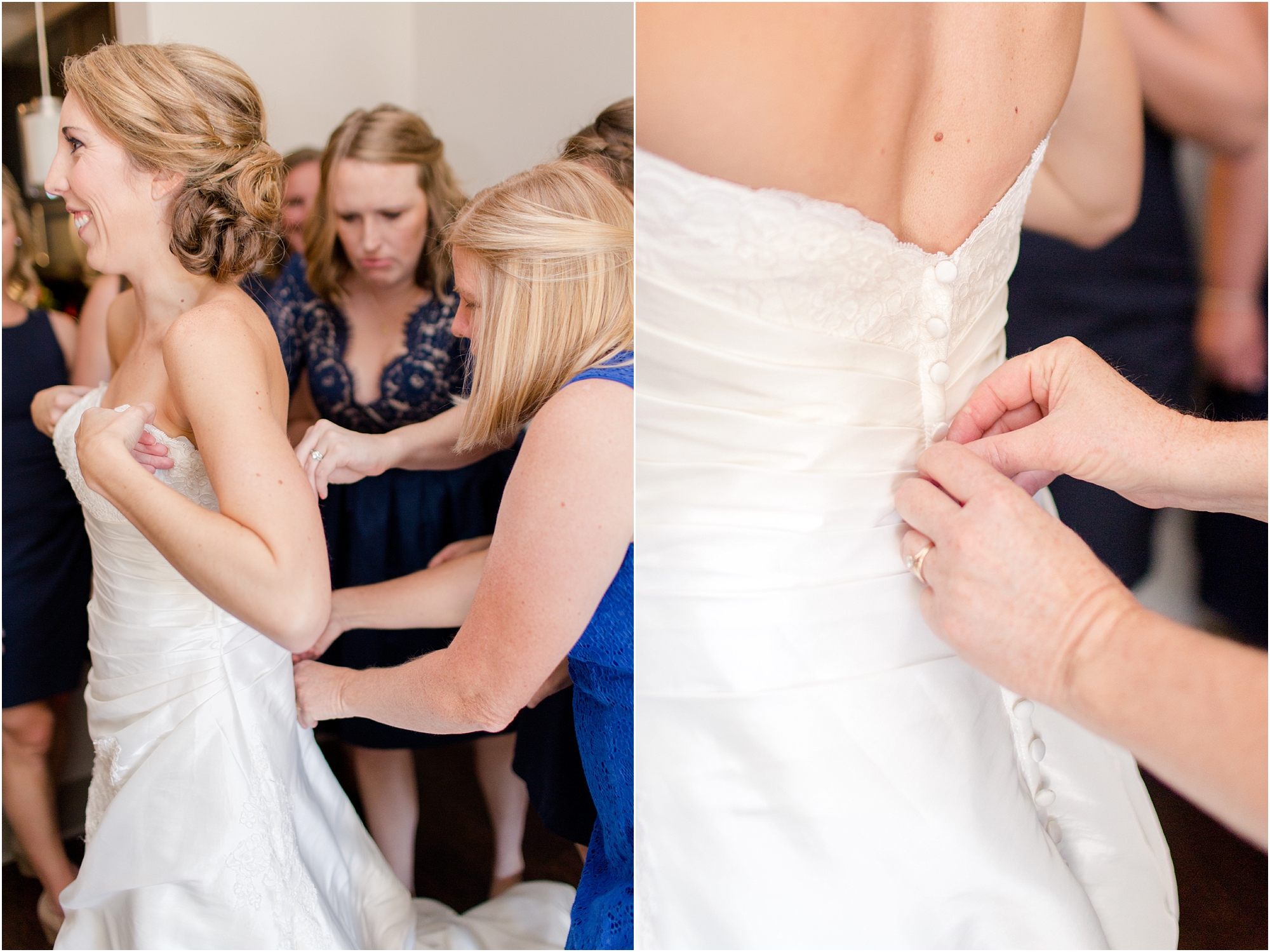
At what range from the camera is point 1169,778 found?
1.99 ft

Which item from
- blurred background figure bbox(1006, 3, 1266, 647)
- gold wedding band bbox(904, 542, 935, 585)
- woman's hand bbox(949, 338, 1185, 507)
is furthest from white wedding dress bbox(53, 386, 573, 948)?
blurred background figure bbox(1006, 3, 1266, 647)

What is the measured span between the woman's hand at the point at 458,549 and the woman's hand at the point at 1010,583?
486mm

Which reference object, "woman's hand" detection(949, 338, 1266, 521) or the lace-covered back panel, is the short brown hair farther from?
"woman's hand" detection(949, 338, 1266, 521)

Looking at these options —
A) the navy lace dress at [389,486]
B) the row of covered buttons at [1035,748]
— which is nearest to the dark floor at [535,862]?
the navy lace dress at [389,486]

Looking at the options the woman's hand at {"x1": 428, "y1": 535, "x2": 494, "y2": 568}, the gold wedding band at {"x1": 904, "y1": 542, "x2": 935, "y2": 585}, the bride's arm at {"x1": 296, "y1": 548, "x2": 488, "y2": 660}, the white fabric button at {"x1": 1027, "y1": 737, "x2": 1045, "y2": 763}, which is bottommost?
the white fabric button at {"x1": 1027, "y1": 737, "x2": 1045, "y2": 763}

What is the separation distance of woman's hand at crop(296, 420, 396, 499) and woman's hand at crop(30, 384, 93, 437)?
0.27 metres

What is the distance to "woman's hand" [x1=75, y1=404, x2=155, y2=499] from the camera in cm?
72

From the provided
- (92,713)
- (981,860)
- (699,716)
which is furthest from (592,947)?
(92,713)

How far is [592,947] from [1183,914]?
0.72 meters

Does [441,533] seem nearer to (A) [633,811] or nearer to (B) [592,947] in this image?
(A) [633,811]

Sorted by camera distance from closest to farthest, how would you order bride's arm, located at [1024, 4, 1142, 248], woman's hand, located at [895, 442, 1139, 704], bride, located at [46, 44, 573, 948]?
1. woman's hand, located at [895, 442, 1139, 704]
2. bride, located at [46, 44, 573, 948]
3. bride's arm, located at [1024, 4, 1142, 248]

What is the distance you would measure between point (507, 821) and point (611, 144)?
0.83 m

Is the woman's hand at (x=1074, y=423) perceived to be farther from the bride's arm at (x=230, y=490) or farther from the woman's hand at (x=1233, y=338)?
the bride's arm at (x=230, y=490)

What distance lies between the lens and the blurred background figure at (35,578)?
858mm
